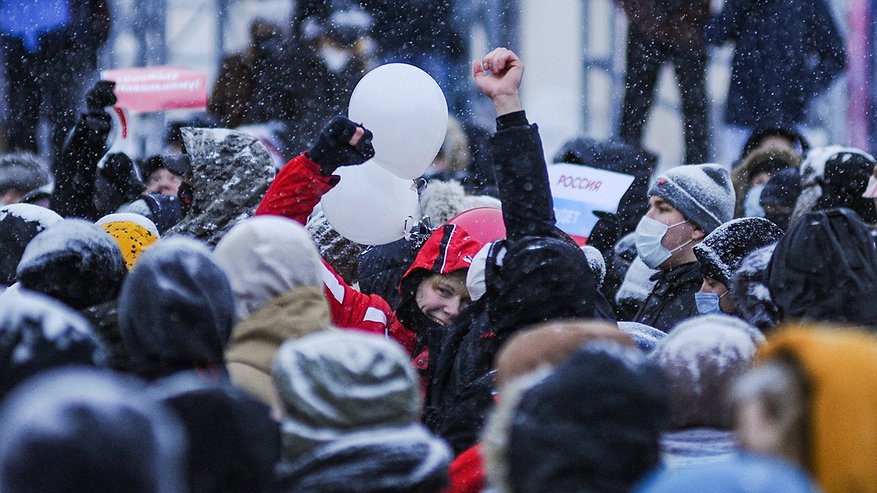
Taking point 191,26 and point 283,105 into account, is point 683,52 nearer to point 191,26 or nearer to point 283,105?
point 283,105

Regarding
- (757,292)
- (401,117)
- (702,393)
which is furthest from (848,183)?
(702,393)

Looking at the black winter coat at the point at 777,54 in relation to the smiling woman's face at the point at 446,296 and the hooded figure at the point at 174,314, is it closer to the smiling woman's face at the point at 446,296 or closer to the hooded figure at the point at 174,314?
the smiling woman's face at the point at 446,296

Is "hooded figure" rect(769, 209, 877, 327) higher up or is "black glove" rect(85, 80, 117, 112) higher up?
"hooded figure" rect(769, 209, 877, 327)

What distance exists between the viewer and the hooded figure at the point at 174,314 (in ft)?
9.48

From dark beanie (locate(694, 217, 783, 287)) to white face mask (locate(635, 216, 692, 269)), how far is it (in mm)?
610

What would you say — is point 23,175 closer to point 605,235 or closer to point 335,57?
point 335,57

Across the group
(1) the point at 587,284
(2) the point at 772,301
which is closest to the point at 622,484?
(1) the point at 587,284

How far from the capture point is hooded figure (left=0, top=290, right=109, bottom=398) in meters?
2.47

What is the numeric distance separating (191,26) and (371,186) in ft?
17.5

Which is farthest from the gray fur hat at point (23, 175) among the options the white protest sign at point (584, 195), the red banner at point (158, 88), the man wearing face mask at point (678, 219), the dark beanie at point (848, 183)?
the dark beanie at point (848, 183)

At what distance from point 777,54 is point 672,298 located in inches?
150

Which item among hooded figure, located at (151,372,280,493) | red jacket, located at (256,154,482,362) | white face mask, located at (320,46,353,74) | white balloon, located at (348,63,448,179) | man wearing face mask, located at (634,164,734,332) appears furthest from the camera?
white face mask, located at (320,46,353,74)

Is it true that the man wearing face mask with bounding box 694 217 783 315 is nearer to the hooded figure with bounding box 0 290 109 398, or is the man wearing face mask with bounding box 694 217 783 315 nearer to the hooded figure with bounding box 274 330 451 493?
the hooded figure with bounding box 274 330 451 493

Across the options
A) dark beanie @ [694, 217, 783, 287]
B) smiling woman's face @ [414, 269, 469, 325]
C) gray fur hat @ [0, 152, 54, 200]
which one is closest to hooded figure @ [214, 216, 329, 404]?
smiling woman's face @ [414, 269, 469, 325]
